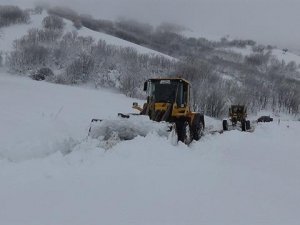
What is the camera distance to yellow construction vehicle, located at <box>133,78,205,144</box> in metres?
17.5

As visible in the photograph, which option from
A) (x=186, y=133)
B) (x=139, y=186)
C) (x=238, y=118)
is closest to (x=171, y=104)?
(x=186, y=133)

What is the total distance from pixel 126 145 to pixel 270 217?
202 inches

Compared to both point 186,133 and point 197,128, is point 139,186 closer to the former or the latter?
point 186,133

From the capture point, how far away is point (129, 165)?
972 cm

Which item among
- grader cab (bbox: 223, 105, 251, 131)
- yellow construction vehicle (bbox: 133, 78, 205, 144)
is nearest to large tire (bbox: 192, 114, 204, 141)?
yellow construction vehicle (bbox: 133, 78, 205, 144)

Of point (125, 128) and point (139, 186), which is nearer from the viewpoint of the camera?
point (139, 186)

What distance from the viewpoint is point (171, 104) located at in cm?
1772

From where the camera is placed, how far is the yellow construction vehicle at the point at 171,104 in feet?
57.3

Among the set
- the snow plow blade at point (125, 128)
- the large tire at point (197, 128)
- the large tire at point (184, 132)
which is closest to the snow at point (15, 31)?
the large tire at point (197, 128)

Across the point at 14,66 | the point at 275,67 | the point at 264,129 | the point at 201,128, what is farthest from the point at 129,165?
the point at 275,67

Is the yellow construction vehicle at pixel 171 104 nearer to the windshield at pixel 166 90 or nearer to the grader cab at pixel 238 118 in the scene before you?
the windshield at pixel 166 90

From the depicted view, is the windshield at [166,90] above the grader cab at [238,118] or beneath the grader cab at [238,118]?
above

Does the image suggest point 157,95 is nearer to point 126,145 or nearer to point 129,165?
point 126,145

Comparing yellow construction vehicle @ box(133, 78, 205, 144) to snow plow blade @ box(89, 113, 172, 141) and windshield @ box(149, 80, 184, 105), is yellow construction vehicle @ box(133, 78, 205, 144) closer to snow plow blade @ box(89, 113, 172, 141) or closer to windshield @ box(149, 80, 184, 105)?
A: windshield @ box(149, 80, 184, 105)
